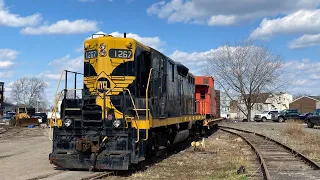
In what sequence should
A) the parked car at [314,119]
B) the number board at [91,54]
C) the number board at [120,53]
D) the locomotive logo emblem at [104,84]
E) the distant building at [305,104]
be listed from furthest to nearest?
the distant building at [305,104] < the parked car at [314,119] < the number board at [91,54] < the number board at [120,53] < the locomotive logo emblem at [104,84]

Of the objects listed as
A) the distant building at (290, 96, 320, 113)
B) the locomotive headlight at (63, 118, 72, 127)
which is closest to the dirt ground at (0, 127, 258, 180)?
the locomotive headlight at (63, 118, 72, 127)

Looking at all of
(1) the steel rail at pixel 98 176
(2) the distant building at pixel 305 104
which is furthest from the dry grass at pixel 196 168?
(2) the distant building at pixel 305 104

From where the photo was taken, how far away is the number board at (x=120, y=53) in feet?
36.1

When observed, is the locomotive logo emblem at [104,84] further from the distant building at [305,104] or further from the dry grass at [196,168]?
the distant building at [305,104]

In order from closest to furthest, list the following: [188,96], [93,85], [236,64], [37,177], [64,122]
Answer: [37,177], [64,122], [93,85], [188,96], [236,64]

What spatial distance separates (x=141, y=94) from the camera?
448 inches

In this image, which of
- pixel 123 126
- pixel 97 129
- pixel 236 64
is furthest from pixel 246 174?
pixel 236 64

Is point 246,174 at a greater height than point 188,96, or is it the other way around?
point 188,96

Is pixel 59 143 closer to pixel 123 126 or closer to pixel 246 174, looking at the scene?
pixel 123 126

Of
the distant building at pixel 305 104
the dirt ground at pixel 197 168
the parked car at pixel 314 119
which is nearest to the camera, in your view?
the dirt ground at pixel 197 168

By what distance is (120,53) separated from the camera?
1102 cm

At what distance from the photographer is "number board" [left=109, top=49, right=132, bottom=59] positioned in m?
11.0

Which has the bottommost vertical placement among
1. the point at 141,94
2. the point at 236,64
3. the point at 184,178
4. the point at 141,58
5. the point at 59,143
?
the point at 184,178

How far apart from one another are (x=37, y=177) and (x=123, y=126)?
237cm
